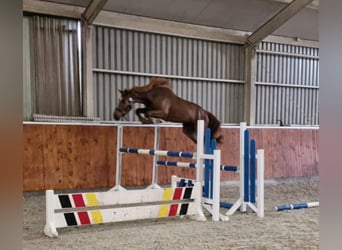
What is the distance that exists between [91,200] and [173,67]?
170 inches

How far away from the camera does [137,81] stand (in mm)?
6582

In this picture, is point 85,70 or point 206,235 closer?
point 206,235

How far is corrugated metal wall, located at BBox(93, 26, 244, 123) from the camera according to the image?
627 cm

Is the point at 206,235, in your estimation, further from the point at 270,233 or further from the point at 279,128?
the point at 279,128

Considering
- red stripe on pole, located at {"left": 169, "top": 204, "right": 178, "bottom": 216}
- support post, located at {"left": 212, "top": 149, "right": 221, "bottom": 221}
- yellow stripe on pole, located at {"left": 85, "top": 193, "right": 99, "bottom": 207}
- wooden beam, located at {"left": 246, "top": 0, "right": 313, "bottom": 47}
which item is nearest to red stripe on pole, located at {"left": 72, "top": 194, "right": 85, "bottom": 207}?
yellow stripe on pole, located at {"left": 85, "top": 193, "right": 99, "bottom": 207}

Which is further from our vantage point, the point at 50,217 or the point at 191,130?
the point at 191,130

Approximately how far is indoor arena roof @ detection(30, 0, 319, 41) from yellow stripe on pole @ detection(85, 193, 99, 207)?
3.59 metres

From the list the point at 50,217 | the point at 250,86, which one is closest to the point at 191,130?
the point at 50,217

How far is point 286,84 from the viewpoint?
8125 mm

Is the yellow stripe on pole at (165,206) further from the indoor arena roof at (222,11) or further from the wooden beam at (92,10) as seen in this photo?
the indoor arena roof at (222,11)

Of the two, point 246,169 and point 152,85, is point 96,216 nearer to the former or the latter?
point 246,169
